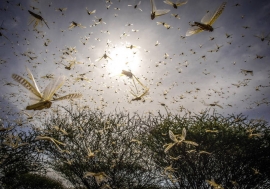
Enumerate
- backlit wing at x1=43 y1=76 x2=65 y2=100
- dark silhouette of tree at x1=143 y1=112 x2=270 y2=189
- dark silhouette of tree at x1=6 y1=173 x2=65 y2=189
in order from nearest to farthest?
backlit wing at x1=43 y1=76 x2=65 y2=100 < dark silhouette of tree at x1=143 y1=112 x2=270 y2=189 < dark silhouette of tree at x1=6 y1=173 x2=65 y2=189

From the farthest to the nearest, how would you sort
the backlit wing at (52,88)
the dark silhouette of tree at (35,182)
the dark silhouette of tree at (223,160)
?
the dark silhouette of tree at (35,182), the dark silhouette of tree at (223,160), the backlit wing at (52,88)

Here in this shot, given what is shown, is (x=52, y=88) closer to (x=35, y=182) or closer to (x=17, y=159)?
(x=17, y=159)

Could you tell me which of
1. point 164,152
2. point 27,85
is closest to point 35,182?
point 164,152

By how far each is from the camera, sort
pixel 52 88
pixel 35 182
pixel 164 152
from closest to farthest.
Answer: pixel 52 88 → pixel 164 152 → pixel 35 182

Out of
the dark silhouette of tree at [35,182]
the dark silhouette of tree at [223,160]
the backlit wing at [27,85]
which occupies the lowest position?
the dark silhouette of tree at [35,182]

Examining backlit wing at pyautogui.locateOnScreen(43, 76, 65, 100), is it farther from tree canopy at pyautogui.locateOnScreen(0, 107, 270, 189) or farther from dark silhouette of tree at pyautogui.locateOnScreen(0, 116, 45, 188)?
dark silhouette of tree at pyautogui.locateOnScreen(0, 116, 45, 188)

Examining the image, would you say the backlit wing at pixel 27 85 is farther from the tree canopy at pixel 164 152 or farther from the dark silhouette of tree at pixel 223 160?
the dark silhouette of tree at pixel 223 160

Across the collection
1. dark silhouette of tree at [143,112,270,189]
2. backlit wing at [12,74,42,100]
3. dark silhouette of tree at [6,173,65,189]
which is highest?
dark silhouette of tree at [143,112,270,189]

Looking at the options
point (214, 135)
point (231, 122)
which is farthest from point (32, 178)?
point (231, 122)

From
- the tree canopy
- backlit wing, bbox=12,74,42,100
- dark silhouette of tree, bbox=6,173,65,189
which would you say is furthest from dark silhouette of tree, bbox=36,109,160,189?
backlit wing, bbox=12,74,42,100

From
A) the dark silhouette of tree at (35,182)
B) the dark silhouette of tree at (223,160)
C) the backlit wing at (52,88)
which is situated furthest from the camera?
the dark silhouette of tree at (35,182)

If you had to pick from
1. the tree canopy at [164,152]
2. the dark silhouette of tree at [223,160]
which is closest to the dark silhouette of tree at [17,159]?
the tree canopy at [164,152]
